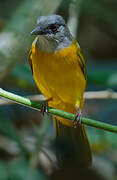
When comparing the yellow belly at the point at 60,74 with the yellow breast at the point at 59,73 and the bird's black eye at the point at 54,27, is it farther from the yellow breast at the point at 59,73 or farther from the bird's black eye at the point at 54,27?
the bird's black eye at the point at 54,27

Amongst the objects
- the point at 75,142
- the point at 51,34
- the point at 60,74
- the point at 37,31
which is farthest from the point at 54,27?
the point at 75,142

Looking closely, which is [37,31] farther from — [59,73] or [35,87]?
[35,87]

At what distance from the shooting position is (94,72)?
420cm

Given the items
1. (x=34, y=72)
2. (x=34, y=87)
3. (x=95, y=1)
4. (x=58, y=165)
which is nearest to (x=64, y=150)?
(x=58, y=165)

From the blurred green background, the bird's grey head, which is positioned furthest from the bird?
the blurred green background

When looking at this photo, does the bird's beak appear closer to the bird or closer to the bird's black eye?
the bird

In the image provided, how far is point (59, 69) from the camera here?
2971mm

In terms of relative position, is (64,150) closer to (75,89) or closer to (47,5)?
(75,89)

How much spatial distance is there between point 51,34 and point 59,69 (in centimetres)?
30

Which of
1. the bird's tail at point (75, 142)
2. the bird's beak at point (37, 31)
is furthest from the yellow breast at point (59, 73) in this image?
the bird's tail at point (75, 142)

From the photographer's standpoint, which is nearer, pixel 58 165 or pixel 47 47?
pixel 47 47

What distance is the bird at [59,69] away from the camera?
9.68 feet

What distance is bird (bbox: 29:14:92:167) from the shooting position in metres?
2.95

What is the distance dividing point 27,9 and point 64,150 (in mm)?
1250
